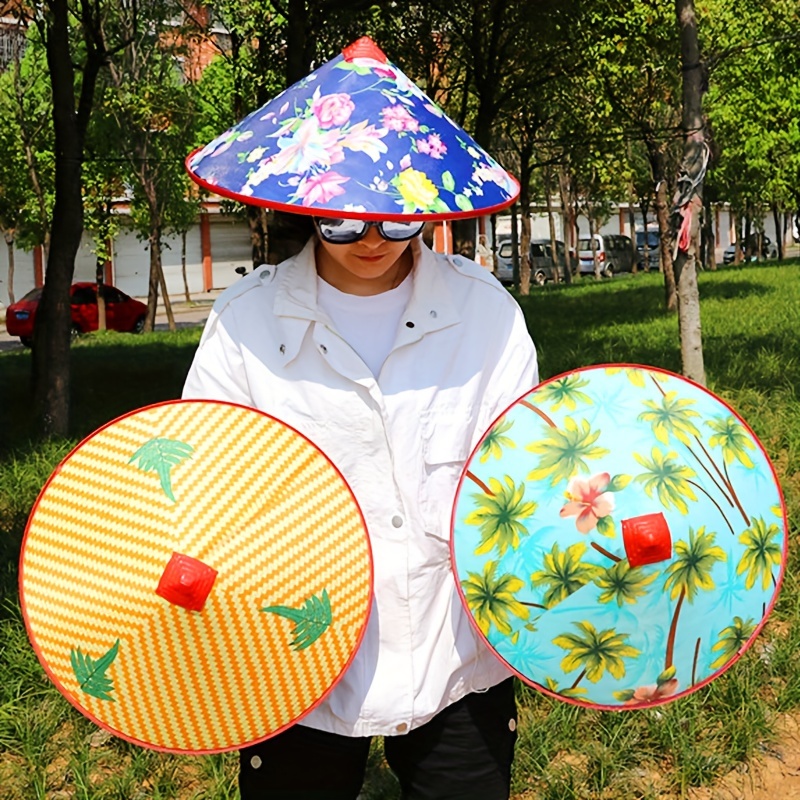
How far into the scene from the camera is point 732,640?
204 cm

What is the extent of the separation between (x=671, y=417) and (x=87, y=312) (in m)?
22.8

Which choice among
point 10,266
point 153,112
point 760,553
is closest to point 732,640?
point 760,553

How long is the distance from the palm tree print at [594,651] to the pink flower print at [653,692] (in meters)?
0.04

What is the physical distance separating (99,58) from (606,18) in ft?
21.6

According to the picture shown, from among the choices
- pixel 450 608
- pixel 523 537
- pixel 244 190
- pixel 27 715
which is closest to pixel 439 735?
pixel 450 608

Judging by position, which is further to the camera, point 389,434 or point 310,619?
point 389,434

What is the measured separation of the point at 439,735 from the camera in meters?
2.21

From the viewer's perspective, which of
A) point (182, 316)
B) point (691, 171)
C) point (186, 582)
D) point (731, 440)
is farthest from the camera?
point (182, 316)

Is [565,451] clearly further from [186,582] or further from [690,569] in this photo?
[186,582]

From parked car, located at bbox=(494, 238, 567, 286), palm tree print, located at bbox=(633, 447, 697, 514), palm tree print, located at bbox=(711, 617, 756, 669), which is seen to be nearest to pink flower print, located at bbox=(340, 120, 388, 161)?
palm tree print, located at bbox=(633, 447, 697, 514)

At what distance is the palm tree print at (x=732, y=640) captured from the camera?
2027 millimetres

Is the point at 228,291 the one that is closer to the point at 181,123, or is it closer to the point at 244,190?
the point at 244,190

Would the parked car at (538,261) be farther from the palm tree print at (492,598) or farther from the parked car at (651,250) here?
the palm tree print at (492,598)

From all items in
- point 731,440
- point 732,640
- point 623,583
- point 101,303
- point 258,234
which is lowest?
Answer: point 101,303
